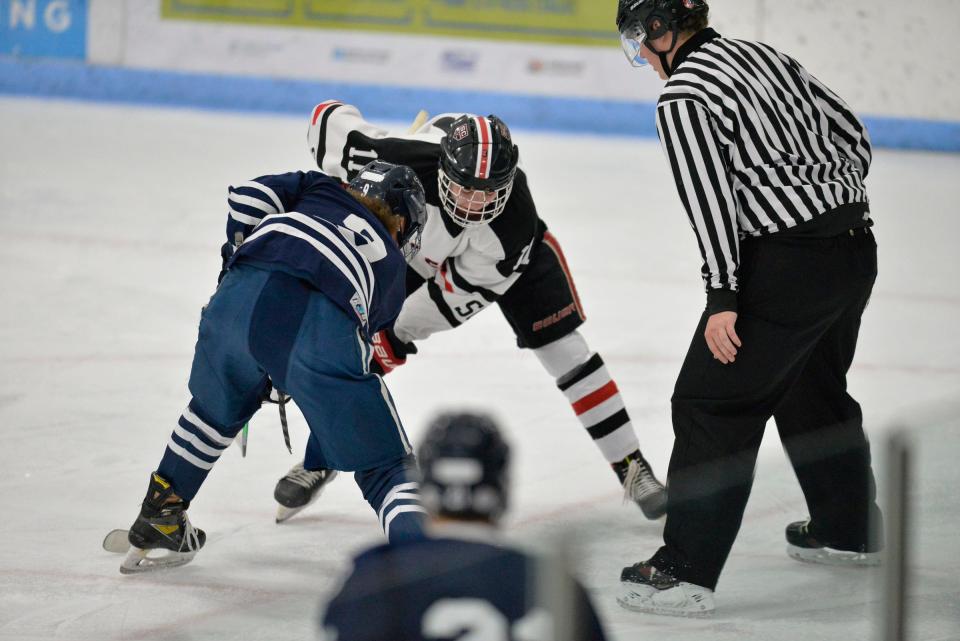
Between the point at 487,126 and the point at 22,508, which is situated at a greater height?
the point at 487,126

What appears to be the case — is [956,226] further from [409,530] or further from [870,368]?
[409,530]

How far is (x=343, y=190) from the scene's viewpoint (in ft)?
9.04

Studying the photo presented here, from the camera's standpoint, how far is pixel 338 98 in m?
9.92

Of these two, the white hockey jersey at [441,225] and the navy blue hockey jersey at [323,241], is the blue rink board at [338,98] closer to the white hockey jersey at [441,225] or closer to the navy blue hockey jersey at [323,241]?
the white hockey jersey at [441,225]

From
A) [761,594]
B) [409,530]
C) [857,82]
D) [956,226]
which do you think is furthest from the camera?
[857,82]

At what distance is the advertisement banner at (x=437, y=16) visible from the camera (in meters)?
9.85

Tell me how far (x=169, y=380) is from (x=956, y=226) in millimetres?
4644

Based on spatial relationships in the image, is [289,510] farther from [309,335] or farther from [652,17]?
[652,17]

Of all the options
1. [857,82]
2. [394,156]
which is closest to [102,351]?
[394,156]

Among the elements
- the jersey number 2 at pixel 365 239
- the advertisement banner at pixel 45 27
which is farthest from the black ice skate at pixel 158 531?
the advertisement banner at pixel 45 27

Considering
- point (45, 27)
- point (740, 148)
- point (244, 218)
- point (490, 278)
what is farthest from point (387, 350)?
point (45, 27)

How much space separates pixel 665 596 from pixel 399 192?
100 centimetres

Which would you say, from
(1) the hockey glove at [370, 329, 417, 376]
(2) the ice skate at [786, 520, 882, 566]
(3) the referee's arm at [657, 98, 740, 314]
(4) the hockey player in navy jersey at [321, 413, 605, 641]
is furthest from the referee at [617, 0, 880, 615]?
(4) the hockey player in navy jersey at [321, 413, 605, 641]

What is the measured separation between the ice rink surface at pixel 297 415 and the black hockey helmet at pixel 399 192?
74 cm
